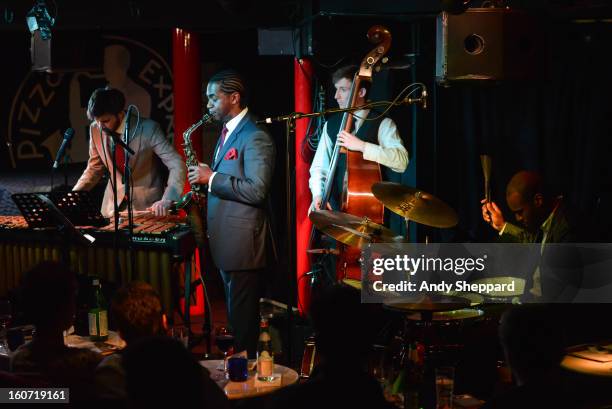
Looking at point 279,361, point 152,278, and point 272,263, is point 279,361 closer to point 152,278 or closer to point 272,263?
point 152,278

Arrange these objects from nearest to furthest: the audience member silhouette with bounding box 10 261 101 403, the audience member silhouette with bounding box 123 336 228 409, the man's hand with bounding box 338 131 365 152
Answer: the audience member silhouette with bounding box 123 336 228 409 → the audience member silhouette with bounding box 10 261 101 403 → the man's hand with bounding box 338 131 365 152

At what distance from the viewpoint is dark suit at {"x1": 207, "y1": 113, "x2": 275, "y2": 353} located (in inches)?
215

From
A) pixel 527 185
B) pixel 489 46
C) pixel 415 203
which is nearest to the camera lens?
Answer: pixel 489 46

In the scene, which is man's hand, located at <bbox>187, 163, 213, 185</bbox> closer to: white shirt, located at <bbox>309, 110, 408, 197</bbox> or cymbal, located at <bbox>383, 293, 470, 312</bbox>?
white shirt, located at <bbox>309, 110, 408, 197</bbox>

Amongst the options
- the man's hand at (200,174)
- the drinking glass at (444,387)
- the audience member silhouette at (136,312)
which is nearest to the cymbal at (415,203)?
the man's hand at (200,174)

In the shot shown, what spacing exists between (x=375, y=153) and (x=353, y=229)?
2.97ft

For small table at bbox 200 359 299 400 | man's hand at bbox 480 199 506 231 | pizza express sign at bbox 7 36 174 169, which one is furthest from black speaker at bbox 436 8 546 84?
pizza express sign at bbox 7 36 174 169

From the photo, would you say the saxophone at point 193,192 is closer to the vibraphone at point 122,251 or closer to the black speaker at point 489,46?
the vibraphone at point 122,251

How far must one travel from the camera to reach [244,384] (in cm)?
365

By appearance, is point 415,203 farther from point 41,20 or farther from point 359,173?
point 41,20

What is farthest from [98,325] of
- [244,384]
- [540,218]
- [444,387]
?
[540,218]

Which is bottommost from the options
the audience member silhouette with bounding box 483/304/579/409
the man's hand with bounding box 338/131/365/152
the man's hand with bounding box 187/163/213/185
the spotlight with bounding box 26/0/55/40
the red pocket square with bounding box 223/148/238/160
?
the audience member silhouette with bounding box 483/304/579/409

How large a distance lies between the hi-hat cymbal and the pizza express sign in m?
3.45

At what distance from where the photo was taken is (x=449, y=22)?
4.35 metres
